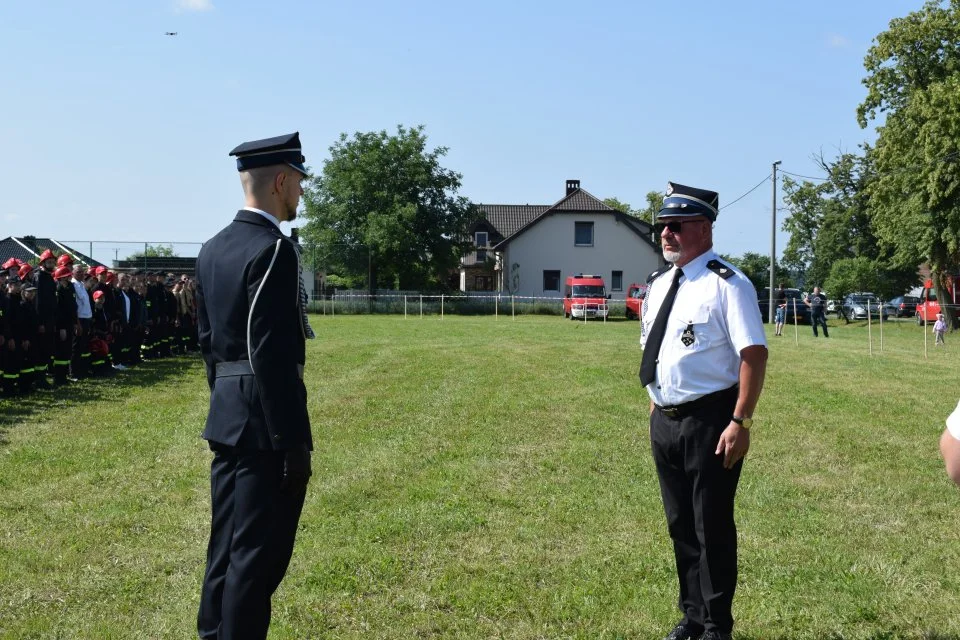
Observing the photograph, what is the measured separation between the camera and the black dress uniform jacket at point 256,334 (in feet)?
11.6

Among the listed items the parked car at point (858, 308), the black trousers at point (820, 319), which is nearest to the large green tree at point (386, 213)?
the parked car at point (858, 308)

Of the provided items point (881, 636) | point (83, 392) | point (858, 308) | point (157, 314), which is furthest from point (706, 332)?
point (858, 308)

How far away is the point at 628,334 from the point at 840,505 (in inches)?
1028

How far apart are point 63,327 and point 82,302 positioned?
4.74ft

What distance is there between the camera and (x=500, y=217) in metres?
81.8

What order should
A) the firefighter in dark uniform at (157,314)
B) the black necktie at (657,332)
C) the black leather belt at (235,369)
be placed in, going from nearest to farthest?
the black leather belt at (235,369)
the black necktie at (657,332)
the firefighter in dark uniform at (157,314)

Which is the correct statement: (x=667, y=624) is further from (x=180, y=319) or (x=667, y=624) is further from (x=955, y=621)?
(x=180, y=319)

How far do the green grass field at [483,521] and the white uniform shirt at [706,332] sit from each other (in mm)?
1362

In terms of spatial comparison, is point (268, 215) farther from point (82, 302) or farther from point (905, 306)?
point (905, 306)

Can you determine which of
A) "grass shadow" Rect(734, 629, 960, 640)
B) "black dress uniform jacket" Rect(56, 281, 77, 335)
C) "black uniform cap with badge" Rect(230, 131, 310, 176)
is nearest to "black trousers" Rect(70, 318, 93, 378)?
"black dress uniform jacket" Rect(56, 281, 77, 335)

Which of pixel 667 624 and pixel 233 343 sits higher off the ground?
pixel 233 343

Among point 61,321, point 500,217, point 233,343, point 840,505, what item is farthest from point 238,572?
point 500,217

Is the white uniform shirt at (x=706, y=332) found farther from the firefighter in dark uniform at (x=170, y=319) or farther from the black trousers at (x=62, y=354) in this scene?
the firefighter in dark uniform at (x=170, y=319)

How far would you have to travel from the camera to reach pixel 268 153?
3803 mm
